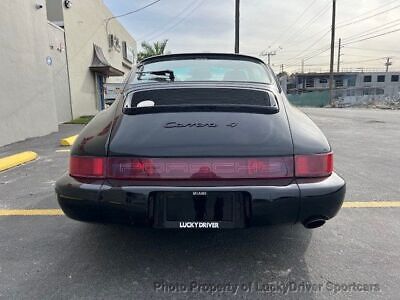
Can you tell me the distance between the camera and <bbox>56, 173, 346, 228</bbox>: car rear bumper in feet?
6.90

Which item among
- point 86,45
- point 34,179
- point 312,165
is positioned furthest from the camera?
point 86,45

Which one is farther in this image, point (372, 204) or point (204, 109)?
point (372, 204)

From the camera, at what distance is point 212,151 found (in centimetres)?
213

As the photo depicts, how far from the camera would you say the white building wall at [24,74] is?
27.4ft

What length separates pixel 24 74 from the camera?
9.30 m

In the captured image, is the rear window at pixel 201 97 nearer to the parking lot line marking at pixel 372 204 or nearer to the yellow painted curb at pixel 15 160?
the parking lot line marking at pixel 372 204

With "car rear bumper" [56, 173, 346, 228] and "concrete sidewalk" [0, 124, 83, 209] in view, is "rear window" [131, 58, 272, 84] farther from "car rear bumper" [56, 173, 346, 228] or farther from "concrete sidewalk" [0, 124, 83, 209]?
"concrete sidewalk" [0, 124, 83, 209]

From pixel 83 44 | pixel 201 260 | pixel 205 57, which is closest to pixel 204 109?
pixel 201 260

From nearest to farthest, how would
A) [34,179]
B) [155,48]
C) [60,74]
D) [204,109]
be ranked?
[204,109] < [34,179] < [60,74] < [155,48]

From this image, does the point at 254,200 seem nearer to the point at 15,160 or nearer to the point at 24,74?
the point at 15,160

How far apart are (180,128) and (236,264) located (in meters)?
1.10

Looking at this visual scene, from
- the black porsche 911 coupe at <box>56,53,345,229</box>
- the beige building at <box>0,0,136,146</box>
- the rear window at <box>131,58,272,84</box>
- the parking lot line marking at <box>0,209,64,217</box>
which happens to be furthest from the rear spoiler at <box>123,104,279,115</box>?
the beige building at <box>0,0,136,146</box>

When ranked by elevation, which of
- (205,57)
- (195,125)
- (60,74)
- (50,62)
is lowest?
(195,125)

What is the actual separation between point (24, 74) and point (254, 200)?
9.19 m
